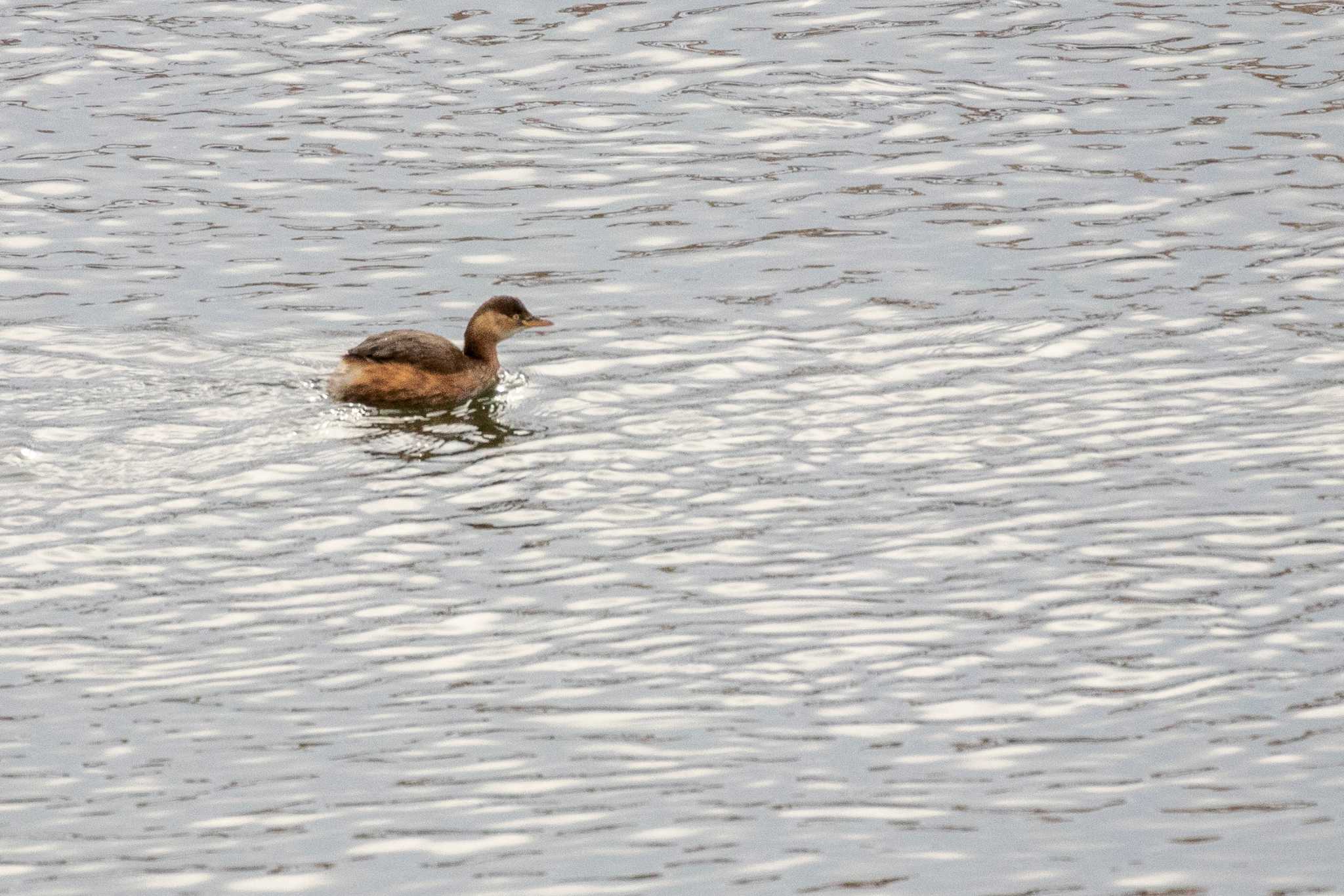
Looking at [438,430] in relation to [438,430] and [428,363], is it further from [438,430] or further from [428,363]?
[428,363]

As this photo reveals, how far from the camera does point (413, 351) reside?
15133 millimetres

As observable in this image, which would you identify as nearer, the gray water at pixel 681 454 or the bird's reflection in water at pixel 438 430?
the gray water at pixel 681 454

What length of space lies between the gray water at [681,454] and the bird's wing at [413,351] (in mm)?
360

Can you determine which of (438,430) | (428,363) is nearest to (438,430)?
(438,430)

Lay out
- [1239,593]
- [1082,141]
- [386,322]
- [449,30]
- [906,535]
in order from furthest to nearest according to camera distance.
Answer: [449,30] < [1082,141] < [386,322] < [906,535] < [1239,593]

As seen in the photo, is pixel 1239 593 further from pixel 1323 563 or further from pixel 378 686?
pixel 378 686

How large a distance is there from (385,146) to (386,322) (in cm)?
399

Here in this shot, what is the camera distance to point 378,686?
10688mm

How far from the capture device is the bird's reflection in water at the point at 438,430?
566 inches

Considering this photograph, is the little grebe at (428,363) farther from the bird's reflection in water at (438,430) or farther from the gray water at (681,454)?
the gray water at (681,454)

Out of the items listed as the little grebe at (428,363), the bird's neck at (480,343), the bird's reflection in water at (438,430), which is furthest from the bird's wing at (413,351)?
the bird's reflection in water at (438,430)

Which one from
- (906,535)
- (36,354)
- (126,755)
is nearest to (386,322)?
(36,354)

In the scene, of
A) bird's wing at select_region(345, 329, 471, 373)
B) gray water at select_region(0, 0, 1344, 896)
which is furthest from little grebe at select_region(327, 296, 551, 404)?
gray water at select_region(0, 0, 1344, 896)

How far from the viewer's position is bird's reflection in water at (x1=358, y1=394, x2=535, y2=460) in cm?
1438
